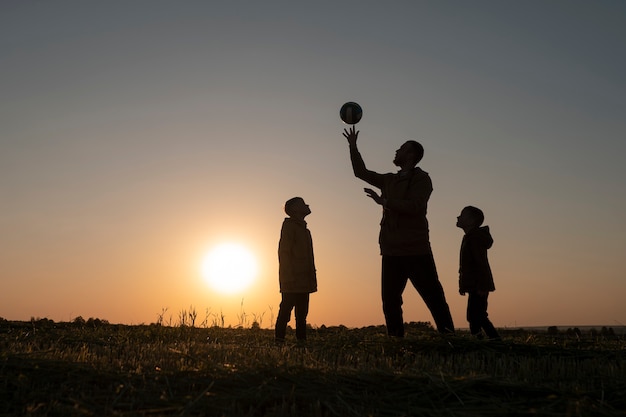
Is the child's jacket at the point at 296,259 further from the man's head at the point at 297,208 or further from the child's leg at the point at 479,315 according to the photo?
the child's leg at the point at 479,315

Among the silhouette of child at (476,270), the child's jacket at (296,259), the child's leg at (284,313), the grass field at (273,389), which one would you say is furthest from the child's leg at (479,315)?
the grass field at (273,389)

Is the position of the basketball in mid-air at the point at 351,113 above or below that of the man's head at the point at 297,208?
above

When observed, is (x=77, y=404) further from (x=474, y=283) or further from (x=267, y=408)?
(x=474, y=283)

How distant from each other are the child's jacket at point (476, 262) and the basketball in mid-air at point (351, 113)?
236 centimetres

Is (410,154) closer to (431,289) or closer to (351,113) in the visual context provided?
(351,113)

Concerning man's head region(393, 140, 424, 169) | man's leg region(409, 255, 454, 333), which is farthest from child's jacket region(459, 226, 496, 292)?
man's head region(393, 140, 424, 169)

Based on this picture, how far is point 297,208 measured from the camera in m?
10.2

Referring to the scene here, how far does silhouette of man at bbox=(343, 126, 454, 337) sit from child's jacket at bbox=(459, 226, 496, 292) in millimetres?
1117

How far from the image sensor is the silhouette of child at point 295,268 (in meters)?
9.88

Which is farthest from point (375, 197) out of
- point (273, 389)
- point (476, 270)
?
point (273, 389)

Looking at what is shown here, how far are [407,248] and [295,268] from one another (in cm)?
229

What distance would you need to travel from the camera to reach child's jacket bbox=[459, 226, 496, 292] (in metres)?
9.16

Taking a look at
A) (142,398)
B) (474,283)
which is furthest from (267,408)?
(474,283)

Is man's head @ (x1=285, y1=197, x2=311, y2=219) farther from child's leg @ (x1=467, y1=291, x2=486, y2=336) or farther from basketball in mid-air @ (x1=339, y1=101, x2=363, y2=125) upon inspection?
child's leg @ (x1=467, y1=291, x2=486, y2=336)
